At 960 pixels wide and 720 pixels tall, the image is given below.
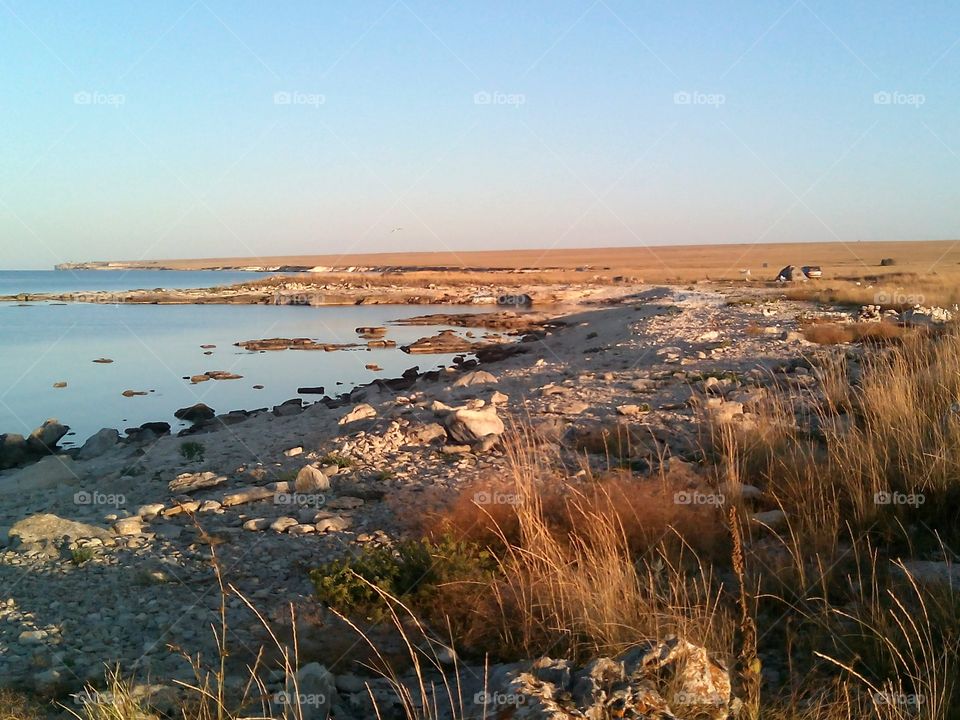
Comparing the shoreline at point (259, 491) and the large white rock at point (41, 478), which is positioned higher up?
the shoreline at point (259, 491)

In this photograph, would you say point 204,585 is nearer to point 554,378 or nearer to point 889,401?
point 889,401

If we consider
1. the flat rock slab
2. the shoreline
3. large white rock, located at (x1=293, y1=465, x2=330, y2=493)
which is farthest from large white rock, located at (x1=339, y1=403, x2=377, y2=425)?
the flat rock slab

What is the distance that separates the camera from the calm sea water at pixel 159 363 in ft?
59.6

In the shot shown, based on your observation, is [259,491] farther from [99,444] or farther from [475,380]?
[99,444]

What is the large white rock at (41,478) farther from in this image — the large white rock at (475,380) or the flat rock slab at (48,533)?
the large white rock at (475,380)

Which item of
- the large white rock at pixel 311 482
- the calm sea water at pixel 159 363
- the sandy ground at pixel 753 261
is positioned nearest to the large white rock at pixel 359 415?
the large white rock at pixel 311 482

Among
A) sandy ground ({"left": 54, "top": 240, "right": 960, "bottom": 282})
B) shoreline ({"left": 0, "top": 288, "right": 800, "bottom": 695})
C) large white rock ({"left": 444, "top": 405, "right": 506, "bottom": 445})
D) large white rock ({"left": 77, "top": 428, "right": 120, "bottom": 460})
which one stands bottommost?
large white rock ({"left": 77, "top": 428, "right": 120, "bottom": 460})

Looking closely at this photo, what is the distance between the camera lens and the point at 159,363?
24.5 m

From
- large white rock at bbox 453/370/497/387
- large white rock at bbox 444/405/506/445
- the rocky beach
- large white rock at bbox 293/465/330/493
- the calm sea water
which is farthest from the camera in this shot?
the calm sea water

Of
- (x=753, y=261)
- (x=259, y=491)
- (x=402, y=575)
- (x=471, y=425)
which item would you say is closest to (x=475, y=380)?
(x=471, y=425)

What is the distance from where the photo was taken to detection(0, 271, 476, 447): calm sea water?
59.6 feet

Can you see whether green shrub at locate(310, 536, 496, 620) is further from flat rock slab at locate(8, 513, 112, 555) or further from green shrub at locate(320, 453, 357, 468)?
green shrub at locate(320, 453, 357, 468)

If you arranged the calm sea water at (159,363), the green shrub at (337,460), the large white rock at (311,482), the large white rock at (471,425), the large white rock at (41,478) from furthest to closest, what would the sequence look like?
the calm sea water at (159,363) → the large white rock at (41,478) → the large white rock at (471,425) → the green shrub at (337,460) → the large white rock at (311,482)

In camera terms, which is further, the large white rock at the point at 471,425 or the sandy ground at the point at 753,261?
the sandy ground at the point at 753,261
